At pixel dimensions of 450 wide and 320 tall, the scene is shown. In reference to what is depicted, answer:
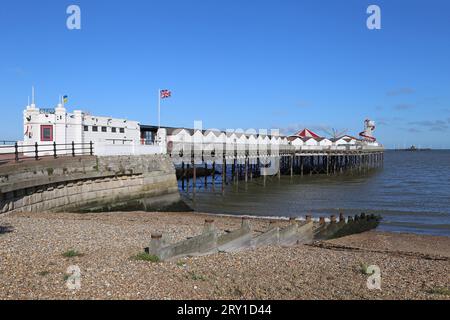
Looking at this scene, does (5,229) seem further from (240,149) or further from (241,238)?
(240,149)

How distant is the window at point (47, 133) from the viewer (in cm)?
2262

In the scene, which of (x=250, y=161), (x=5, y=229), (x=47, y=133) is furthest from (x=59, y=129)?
(x=250, y=161)

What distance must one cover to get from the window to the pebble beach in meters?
12.4

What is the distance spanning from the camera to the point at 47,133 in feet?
74.4

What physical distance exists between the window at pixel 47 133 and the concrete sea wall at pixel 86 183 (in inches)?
188

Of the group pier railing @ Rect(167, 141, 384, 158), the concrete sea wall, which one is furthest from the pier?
the concrete sea wall

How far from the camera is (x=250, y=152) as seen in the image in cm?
4234

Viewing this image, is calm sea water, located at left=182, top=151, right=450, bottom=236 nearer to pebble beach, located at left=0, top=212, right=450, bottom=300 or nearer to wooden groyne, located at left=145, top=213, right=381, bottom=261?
wooden groyne, located at left=145, top=213, right=381, bottom=261

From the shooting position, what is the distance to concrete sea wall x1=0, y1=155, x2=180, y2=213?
Answer: 14763 millimetres

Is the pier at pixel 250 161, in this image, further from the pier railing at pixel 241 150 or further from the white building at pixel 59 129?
the white building at pixel 59 129

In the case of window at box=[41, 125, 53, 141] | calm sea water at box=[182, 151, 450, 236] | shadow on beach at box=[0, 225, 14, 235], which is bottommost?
calm sea water at box=[182, 151, 450, 236]
